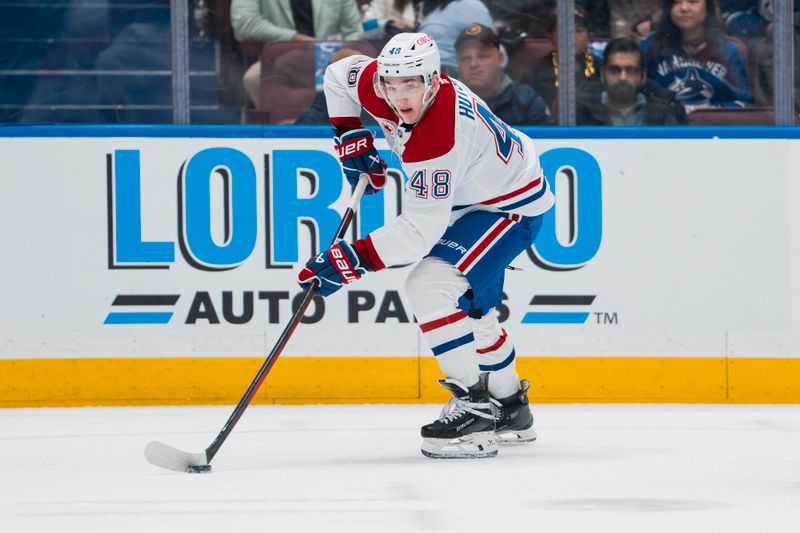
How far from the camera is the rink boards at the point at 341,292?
16.3ft

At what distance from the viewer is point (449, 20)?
5148 millimetres

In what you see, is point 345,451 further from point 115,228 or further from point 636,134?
point 636,134

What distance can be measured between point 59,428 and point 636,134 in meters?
2.27

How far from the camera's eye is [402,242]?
3672 mm

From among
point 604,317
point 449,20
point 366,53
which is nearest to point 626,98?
point 449,20

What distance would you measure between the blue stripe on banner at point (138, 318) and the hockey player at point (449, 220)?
115cm

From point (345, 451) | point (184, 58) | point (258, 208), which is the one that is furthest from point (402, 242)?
point (184, 58)

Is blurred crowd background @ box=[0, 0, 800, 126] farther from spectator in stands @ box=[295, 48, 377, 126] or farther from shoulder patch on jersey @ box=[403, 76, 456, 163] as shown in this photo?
shoulder patch on jersey @ box=[403, 76, 456, 163]

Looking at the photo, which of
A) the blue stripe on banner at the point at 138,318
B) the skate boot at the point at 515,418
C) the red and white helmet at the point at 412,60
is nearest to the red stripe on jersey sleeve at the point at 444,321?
the skate boot at the point at 515,418

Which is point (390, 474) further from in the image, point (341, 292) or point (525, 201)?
point (341, 292)

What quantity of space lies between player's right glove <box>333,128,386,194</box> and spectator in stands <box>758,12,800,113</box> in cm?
180

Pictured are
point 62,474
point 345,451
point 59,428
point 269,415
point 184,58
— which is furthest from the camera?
point 184,58

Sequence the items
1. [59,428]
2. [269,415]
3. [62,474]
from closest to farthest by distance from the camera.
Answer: [62,474]
[59,428]
[269,415]

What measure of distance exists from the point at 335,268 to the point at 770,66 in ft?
7.58
